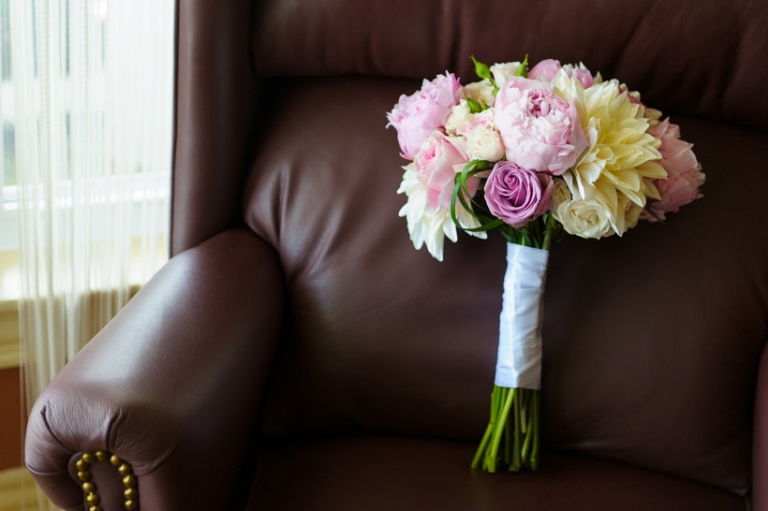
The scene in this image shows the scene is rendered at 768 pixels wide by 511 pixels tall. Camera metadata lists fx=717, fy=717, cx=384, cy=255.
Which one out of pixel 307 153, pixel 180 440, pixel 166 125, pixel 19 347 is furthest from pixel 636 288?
pixel 19 347

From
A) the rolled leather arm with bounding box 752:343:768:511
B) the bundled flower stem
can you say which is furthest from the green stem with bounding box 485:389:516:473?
the rolled leather arm with bounding box 752:343:768:511

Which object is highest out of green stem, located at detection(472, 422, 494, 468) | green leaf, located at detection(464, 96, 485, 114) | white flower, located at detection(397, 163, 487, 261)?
green leaf, located at detection(464, 96, 485, 114)

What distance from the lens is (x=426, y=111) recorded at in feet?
3.05

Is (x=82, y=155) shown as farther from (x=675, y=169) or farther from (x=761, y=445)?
(x=761, y=445)

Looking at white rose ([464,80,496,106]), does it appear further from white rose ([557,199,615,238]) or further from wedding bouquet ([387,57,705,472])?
white rose ([557,199,615,238])

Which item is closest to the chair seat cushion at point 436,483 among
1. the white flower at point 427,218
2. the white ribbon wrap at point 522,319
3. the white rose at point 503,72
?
the white ribbon wrap at point 522,319

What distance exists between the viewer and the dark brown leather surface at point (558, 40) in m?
1.04

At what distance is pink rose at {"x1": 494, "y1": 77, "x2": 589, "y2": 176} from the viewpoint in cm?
82

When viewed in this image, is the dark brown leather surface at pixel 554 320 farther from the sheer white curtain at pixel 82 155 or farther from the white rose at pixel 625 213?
the sheer white curtain at pixel 82 155

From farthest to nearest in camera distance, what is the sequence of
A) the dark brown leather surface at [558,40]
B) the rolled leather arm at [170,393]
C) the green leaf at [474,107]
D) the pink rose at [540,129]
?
the dark brown leather surface at [558,40] < the green leaf at [474,107] < the pink rose at [540,129] < the rolled leather arm at [170,393]

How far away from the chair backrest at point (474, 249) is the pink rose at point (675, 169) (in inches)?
3.9

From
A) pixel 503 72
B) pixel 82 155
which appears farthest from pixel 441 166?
pixel 82 155

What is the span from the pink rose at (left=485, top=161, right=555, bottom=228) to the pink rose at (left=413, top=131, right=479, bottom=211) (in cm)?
4

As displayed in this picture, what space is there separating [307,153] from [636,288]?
53cm
